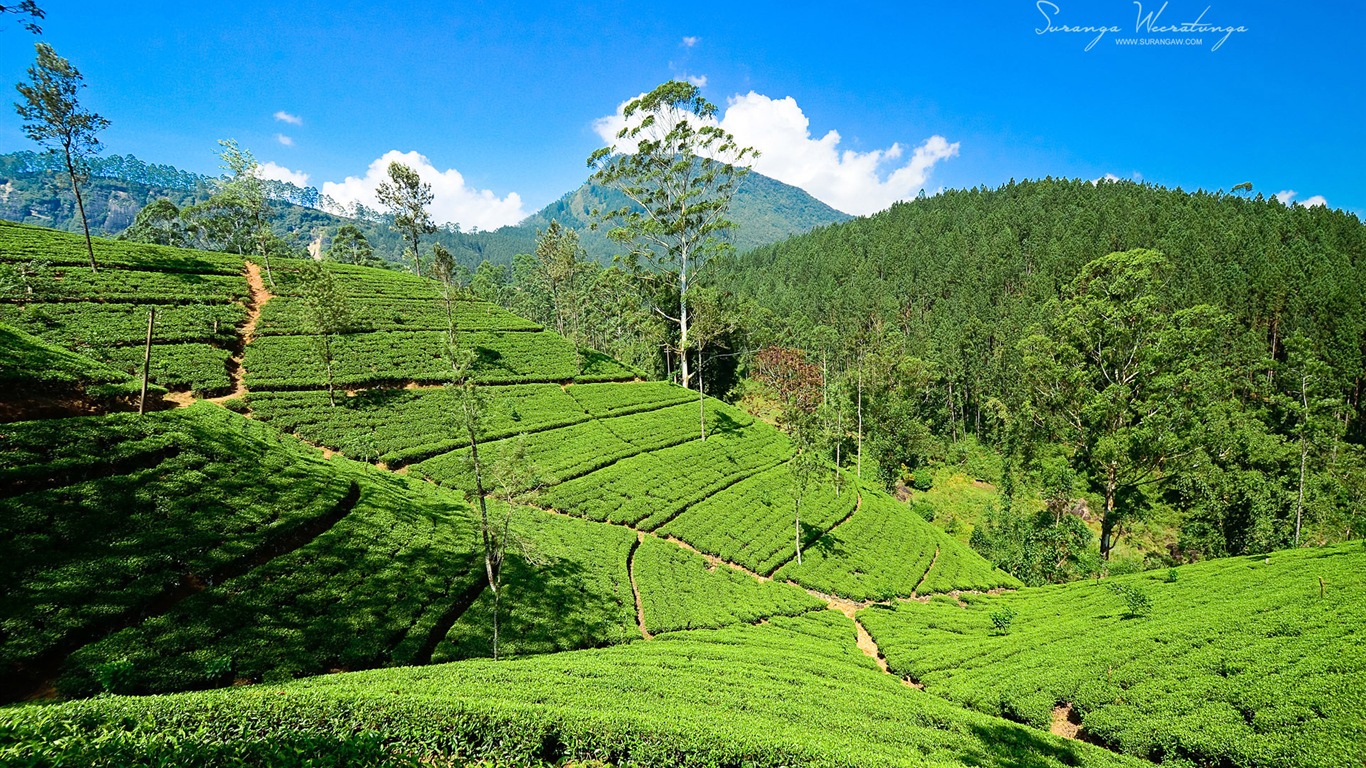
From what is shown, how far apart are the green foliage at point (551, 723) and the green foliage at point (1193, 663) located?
225cm

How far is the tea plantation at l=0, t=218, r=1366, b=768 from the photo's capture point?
31.7ft

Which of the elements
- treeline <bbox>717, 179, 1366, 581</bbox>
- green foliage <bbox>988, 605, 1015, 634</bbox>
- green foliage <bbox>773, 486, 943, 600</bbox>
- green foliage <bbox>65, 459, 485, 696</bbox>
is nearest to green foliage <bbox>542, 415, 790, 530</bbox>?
green foliage <bbox>773, 486, 943, 600</bbox>

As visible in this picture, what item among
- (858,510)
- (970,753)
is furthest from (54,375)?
(858,510)

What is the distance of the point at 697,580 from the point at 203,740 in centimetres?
2029

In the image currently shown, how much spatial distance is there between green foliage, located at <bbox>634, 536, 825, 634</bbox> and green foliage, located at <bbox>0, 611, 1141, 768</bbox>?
18.1 ft

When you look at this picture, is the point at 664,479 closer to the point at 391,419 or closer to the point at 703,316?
the point at 391,419

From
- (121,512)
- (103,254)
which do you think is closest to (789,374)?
(121,512)

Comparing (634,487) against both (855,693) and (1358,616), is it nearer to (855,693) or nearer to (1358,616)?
(855,693)

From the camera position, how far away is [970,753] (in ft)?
39.3

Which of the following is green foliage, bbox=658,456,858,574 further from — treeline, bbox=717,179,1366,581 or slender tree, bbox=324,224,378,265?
slender tree, bbox=324,224,378,265

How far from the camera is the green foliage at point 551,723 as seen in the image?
7422 mm

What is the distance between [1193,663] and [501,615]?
2339cm

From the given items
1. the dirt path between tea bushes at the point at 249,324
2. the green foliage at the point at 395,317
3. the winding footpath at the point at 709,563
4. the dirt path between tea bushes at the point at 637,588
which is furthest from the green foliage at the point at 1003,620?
the green foliage at the point at 395,317

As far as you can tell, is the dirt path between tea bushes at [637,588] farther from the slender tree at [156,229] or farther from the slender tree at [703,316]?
the slender tree at [156,229]
